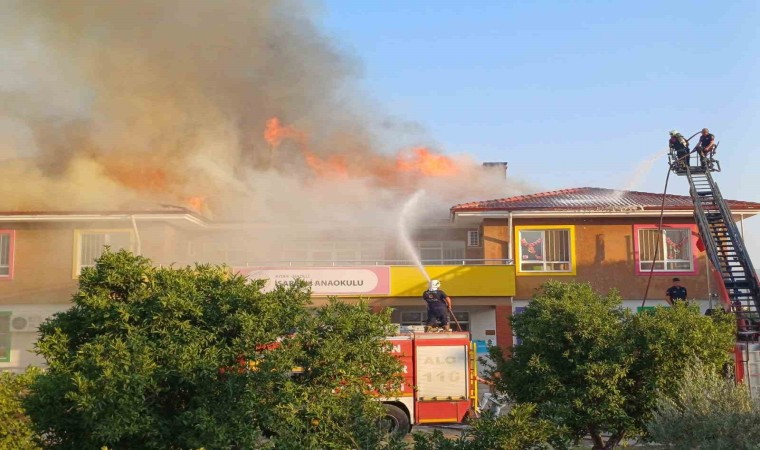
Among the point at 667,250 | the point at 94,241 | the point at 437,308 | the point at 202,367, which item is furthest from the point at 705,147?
the point at 94,241

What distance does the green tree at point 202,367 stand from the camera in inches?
328

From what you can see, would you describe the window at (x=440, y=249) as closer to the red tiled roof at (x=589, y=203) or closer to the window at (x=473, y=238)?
the window at (x=473, y=238)

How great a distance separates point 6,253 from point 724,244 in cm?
2317

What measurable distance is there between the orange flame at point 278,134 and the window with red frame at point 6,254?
10974mm

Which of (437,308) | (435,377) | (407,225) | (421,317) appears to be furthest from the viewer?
(407,225)

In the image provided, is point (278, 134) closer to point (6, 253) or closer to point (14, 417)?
point (6, 253)

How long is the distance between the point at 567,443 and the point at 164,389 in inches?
176

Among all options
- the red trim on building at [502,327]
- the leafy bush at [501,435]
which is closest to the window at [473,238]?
the red trim on building at [502,327]

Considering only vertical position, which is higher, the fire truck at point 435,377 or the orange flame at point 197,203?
the orange flame at point 197,203

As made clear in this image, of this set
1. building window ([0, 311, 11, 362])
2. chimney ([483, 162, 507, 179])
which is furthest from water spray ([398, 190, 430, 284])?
building window ([0, 311, 11, 362])

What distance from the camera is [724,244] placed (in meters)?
20.0

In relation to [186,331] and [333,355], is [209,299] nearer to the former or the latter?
[186,331]

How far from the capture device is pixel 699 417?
870 centimetres

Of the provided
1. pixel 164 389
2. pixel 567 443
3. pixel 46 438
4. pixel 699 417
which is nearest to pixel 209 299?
pixel 164 389
